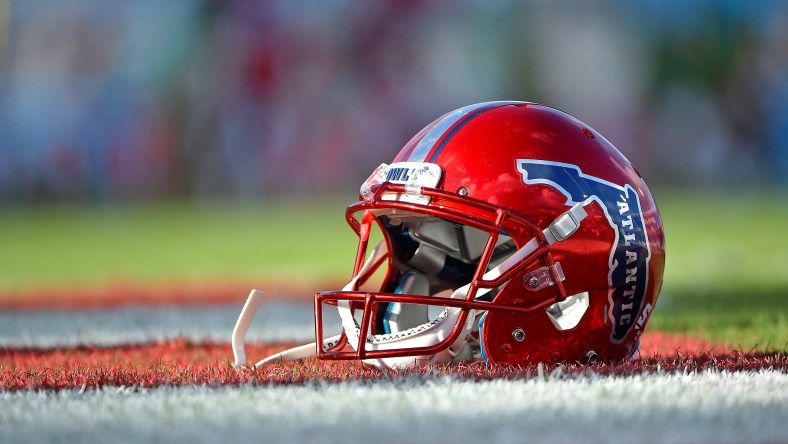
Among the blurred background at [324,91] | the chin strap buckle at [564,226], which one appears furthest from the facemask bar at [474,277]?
the blurred background at [324,91]

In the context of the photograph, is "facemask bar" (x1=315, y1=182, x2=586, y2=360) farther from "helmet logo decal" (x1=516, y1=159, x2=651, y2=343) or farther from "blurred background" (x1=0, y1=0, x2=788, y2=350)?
"blurred background" (x1=0, y1=0, x2=788, y2=350)

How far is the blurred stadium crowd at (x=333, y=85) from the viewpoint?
57.3 ft

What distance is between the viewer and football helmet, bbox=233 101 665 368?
100 inches

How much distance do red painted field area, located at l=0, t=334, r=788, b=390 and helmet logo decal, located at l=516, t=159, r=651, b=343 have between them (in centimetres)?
14

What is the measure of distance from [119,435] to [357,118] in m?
15.7

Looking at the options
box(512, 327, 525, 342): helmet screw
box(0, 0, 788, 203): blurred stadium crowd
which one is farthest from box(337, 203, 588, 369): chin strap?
box(0, 0, 788, 203): blurred stadium crowd

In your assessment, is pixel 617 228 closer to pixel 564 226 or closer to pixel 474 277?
pixel 564 226

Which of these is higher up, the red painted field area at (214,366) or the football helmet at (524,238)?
the football helmet at (524,238)

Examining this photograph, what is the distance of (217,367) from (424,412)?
0.99 m

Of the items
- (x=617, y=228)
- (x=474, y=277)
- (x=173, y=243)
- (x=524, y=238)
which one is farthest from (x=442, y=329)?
(x=173, y=243)

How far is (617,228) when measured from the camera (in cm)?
266

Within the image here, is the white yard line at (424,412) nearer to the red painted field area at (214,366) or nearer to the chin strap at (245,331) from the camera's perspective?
the red painted field area at (214,366)

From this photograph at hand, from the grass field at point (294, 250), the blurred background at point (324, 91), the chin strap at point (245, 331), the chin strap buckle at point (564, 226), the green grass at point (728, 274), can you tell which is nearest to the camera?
the chin strap buckle at point (564, 226)

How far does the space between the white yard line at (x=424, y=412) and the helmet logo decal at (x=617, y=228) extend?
0.25m
